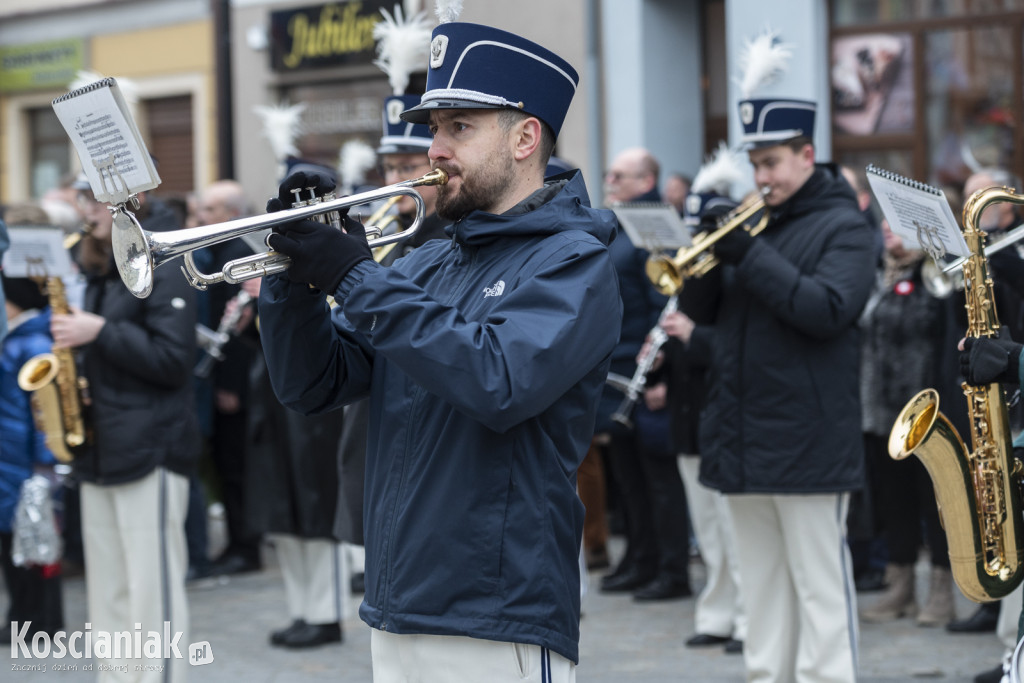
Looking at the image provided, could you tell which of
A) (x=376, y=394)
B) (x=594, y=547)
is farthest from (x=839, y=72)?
(x=376, y=394)

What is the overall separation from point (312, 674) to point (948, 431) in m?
3.23

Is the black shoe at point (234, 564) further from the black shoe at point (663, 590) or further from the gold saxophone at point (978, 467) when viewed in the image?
the gold saxophone at point (978, 467)

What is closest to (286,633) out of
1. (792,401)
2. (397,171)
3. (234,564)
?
(234,564)

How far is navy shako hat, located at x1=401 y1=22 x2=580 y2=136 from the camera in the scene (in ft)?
9.55

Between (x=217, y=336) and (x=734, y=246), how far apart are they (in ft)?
12.5

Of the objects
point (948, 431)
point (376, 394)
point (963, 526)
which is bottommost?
point (963, 526)

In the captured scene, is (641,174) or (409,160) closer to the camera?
(409,160)

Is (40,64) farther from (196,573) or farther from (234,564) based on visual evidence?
(196,573)

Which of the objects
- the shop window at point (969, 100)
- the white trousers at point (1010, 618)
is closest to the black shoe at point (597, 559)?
the white trousers at point (1010, 618)

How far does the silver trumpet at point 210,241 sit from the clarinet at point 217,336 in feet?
13.8

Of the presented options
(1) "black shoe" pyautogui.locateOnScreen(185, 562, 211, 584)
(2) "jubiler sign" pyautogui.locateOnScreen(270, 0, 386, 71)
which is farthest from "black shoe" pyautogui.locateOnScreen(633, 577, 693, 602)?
(2) "jubiler sign" pyautogui.locateOnScreen(270, 0, 386, 71)

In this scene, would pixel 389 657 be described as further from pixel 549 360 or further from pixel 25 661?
pixel 25 661

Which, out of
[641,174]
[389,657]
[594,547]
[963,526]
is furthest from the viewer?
[594,547]

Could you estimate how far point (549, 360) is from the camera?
8.80 feet
